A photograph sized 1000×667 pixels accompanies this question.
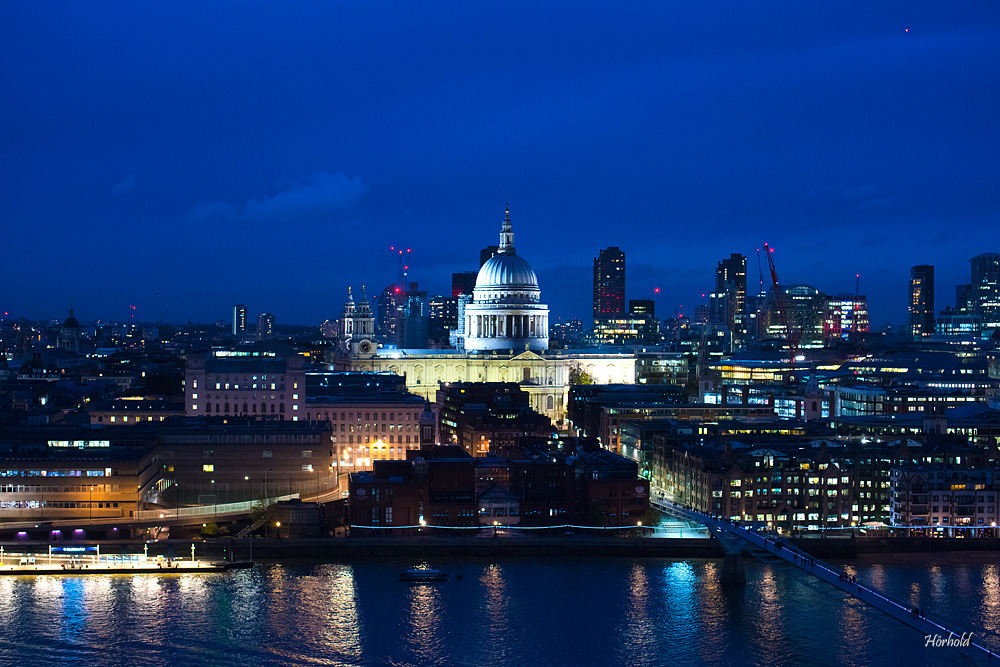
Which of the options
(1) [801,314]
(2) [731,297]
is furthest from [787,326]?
(2) [731,297]

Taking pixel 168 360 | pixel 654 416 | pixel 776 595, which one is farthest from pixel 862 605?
pixel 168 360

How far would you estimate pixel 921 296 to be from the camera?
534ft

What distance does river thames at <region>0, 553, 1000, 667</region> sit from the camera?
33.5m

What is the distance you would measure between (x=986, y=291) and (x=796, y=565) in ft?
371

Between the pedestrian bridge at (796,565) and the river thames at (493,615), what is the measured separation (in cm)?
40

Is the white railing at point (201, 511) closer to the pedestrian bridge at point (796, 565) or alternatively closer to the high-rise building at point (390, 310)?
the pedestrian bridge at point (796, 565)

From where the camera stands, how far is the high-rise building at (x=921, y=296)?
160750 millimetres

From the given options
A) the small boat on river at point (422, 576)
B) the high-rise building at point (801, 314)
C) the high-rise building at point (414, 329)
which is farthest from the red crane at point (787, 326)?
the small boat on river at point (422, 576)

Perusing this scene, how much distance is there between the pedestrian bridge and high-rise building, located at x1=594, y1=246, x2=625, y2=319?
449 ft

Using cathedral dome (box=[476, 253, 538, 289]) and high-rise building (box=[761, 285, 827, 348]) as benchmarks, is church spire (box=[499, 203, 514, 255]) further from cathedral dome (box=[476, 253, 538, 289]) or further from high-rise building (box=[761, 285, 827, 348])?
high-rise building (box=[761, 285, 827, 348])

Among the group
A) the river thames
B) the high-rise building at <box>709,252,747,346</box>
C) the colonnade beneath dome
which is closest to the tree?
the colonnade beneath dome

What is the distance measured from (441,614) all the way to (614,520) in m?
10.5

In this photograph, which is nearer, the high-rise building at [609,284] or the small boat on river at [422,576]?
the small boat on river at [422,576]

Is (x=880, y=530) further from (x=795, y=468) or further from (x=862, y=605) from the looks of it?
(x=862, y=605)
